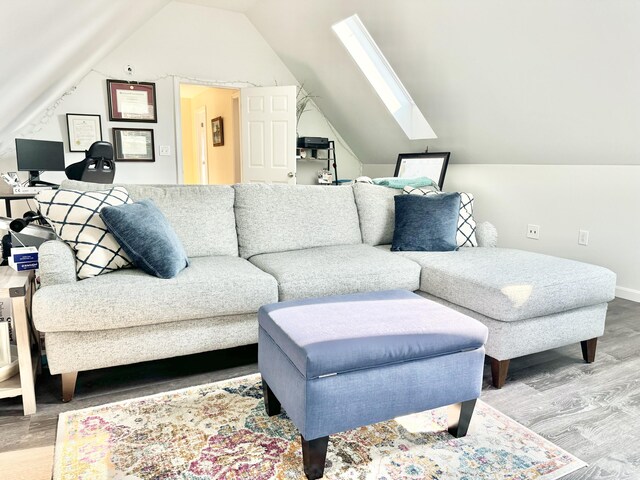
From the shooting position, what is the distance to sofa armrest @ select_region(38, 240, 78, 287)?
70.1 inches

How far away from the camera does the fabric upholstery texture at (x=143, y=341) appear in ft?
5.77

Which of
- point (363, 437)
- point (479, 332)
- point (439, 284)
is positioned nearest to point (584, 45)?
point (439, 284)

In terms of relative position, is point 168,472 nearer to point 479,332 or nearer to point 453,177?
point 479,332

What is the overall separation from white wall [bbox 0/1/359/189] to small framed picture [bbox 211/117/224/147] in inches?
60.6

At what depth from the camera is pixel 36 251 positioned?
191 centimetres

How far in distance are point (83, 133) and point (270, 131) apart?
77.3 inches

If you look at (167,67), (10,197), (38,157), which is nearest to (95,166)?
(10,197)

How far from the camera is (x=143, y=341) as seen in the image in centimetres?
187

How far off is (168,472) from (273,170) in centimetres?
407

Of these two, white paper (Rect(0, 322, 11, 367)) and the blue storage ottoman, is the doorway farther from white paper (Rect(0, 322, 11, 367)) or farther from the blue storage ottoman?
the blue storage ottoman

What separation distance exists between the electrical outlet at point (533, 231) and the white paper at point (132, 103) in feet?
13.4

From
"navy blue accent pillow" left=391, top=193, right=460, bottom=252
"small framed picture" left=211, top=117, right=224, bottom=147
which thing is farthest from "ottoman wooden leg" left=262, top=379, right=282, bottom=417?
"small framed picture" left=211, top=117, right=224, bottom=147

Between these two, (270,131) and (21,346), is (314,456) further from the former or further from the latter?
(270,131)

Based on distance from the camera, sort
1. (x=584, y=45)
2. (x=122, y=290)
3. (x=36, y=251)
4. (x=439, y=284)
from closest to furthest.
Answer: (x=122, y=290) → (x=36, y=251) → (x=439, y=284) → (x=584, y=45)
